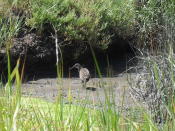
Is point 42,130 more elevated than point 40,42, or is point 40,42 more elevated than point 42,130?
point 40,42

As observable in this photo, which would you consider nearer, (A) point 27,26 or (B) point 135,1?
(A) point 27,26

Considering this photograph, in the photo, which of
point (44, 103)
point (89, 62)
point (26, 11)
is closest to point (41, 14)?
point (26, 11)

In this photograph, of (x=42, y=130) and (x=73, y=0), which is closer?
(x=42, y=130)

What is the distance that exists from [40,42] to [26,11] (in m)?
0.78

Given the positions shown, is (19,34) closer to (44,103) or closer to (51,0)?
(51,0)

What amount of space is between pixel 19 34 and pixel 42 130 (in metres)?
8.61

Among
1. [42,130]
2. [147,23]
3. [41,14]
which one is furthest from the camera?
[147,23]

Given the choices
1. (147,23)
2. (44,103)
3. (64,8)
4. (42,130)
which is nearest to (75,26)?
(64,8)

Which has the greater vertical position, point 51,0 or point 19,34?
point 51,0

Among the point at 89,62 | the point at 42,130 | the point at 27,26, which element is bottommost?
the point at 42,130

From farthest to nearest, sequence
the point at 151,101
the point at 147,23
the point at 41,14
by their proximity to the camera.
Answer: the point at 147,23 < the point at 41,14 < the point at 151,101

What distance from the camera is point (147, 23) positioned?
44.2 ft

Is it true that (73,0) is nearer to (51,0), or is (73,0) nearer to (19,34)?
(51,0)

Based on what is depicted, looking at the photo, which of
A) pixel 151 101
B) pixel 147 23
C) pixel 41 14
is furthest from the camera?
pixel 147 23
